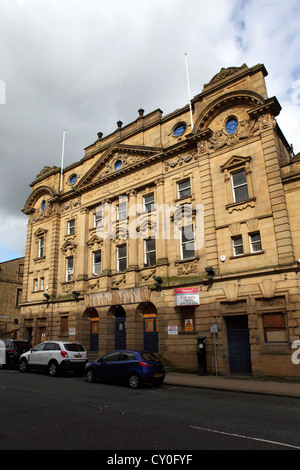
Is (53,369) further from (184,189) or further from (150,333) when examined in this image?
(184,189)

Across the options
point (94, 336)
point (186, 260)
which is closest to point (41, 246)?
point (94, 336)

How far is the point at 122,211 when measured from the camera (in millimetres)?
25766

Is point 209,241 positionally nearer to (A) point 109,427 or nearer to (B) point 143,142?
(B) point 143,142

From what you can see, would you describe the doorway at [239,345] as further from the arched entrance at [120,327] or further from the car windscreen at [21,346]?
the car windscreen at [21,346]

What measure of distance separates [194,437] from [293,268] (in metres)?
11.5

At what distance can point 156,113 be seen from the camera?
83.6 ft

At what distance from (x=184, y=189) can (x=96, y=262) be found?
9744mm

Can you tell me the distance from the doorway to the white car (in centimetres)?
806

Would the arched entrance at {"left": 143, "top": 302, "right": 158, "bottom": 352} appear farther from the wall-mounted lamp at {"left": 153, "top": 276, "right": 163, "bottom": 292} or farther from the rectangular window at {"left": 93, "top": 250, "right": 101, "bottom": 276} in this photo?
the rectangular window at {"left": 93, "top": 250, "right": 101, "bottom": 276}

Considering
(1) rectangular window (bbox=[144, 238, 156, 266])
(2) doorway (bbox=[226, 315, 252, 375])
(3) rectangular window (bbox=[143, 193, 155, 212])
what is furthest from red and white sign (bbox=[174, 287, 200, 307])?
(3) rectangular window (bbox=[143, 193, 155, 212])

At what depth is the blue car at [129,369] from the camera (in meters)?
13.6

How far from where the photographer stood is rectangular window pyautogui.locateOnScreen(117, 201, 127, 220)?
25.6 metres
